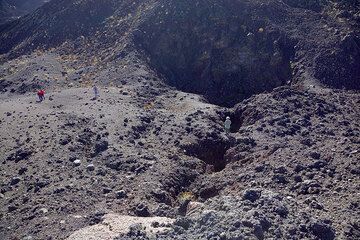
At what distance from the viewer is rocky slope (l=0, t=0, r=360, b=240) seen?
11023 mm

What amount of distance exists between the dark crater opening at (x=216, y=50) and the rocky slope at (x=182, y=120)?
6 centimetres

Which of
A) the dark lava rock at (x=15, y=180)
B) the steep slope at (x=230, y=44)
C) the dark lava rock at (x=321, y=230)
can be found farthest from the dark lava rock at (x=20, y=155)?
the dark lava rock at (x=321, y=230)

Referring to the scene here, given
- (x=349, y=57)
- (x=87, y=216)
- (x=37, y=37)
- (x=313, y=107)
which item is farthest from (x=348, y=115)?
(x=37, y=37)

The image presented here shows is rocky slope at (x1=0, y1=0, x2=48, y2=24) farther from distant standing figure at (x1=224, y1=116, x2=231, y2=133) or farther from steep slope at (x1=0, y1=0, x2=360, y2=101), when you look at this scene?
distant standing figure at (x1=224, y1=116, x2=231, y2=133)

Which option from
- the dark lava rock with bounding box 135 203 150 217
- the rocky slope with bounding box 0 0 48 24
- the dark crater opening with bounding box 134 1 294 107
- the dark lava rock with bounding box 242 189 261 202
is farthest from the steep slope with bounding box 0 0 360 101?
the rocky slope with bounding box 0 0 48 24

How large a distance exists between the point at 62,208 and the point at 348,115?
37.3 ft

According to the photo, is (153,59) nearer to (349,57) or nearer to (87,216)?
(349,57)

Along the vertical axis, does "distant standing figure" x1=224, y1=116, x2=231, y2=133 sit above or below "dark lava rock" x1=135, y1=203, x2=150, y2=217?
below

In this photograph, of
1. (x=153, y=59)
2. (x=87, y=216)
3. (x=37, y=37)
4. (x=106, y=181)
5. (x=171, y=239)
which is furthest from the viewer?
(x=37, y=37)

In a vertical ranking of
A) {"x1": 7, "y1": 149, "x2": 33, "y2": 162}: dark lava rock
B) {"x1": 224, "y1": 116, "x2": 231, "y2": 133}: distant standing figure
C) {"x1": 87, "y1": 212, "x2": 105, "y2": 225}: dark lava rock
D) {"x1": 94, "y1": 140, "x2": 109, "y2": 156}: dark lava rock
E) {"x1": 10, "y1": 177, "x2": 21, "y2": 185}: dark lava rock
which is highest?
{"x1": 7, "y1": 149, "x2": 33, "y2": 162}: dark lava rock

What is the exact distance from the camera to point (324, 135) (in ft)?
53.8

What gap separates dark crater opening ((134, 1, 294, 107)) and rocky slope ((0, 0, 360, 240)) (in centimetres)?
6

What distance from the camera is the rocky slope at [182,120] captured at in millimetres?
11023

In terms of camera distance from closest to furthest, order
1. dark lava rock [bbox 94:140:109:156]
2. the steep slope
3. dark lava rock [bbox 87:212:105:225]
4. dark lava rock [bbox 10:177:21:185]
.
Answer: dark lava rock [bbox 87:212:105:225] < dark lava rock [bbox 10:177:21:185] < dark lava rock [bbox 94:140:109:156] < the steep slope
